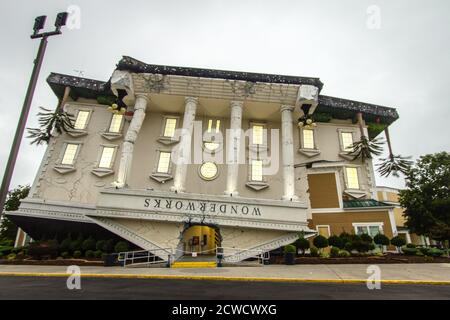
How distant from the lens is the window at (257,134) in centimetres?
2416

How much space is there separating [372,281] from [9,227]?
36.2m

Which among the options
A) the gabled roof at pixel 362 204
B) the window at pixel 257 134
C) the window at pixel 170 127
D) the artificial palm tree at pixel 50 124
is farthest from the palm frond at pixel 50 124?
the gabled roof at pixel 362 204

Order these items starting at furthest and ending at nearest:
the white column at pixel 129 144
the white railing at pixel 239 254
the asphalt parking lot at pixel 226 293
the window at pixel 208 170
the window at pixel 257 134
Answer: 1. the window at pixel 257 134
2. the window at pixel 208 170
3. the white column at pixel 129 144
4. the white railing at pixel 239 254
5. the asphalt parking lot at pixel 226 293

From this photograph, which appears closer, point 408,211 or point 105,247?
point 105,247

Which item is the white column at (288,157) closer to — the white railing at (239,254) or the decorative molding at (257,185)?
the decorative molding at (257,185)

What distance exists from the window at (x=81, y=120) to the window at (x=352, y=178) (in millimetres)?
26009

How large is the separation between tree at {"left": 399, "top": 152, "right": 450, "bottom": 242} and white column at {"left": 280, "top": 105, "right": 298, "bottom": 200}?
11.9 meters

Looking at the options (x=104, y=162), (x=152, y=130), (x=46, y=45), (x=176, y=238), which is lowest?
(x=176, y=238)

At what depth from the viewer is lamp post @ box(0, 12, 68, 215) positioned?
4.22 meters

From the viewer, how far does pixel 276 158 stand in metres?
23.6

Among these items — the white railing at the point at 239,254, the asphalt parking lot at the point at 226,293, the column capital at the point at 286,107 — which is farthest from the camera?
the column capital at the point at 286,107
